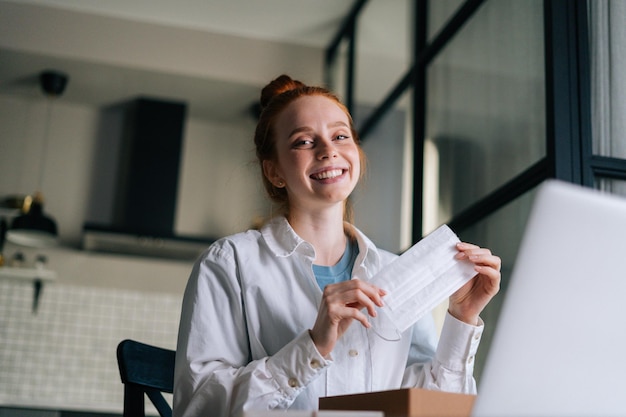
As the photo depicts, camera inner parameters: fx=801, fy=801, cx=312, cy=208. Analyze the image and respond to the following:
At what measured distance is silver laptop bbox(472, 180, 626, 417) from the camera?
0.80 metres

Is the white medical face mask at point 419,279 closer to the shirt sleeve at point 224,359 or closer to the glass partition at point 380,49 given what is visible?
the shirt sleeve at point 224,359

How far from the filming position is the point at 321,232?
1559mm

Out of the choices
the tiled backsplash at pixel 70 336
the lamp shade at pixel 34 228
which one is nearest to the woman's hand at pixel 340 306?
the lamp shade at pixel 34 228

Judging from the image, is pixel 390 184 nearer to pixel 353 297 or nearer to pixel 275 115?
pixel 275 115

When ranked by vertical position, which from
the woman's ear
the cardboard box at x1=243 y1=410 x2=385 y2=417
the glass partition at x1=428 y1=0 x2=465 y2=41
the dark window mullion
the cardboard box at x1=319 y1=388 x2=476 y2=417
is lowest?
the cardboard box at x1=243 y1=410 x2=385 y2=417

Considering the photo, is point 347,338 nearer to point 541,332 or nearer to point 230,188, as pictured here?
point 541,332

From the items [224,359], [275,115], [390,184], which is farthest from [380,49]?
[224,359]

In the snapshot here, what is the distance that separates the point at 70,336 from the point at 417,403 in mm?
3975

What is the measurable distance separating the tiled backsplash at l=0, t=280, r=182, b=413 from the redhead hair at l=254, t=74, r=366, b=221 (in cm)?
309

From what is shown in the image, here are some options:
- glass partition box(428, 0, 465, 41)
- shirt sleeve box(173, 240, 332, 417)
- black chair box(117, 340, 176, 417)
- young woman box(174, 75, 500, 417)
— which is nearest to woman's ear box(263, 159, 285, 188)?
young woman box(174, 75, 500, 417)

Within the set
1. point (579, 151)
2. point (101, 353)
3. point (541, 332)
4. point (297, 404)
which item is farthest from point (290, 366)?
point (101, 353)

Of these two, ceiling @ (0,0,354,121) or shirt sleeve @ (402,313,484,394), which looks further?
ceiling @ (0,0,354,121)

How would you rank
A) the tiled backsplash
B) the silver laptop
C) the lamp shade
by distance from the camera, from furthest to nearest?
the tiled backsplash
the lamp shade
the silver laptop

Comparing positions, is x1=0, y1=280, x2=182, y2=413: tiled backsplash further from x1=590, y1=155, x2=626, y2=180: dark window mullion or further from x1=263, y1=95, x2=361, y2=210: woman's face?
x1=263, y1=95, x2=361, y2=210: woman's face
